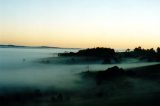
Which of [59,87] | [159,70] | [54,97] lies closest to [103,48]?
[159,70]

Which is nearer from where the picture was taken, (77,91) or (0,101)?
(0,101)

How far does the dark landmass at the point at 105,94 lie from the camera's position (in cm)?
2280

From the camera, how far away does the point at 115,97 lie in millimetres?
24344

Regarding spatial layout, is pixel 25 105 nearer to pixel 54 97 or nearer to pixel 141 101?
pixel 54 97

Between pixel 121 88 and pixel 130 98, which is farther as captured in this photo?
pixel 121 88

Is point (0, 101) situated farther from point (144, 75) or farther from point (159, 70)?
point (159, 70)

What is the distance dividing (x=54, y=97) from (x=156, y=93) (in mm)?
8540

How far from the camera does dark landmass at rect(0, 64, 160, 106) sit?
898 inches

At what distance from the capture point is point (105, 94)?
25.9 metres

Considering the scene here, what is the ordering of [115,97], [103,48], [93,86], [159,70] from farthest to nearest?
1. [103,48]
2. [159,70]
3. [93,86]
4. [115,97]

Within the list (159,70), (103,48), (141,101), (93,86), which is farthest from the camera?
(103,48)

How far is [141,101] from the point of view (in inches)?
880

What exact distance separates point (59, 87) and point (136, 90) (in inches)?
340

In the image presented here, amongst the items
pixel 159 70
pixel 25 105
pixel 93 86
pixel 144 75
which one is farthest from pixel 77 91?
pixel 159 70
